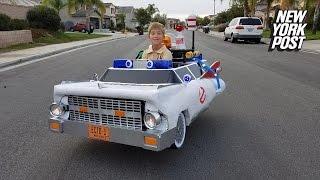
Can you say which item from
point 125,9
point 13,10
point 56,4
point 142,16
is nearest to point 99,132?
point 13,10

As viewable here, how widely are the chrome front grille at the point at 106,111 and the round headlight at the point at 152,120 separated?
89mm

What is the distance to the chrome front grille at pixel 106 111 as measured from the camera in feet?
15.6

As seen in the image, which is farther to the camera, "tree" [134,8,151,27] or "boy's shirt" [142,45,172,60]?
"tree" [134,8,151,27]

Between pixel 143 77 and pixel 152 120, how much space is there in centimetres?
117

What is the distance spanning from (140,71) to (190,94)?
0.77 metres

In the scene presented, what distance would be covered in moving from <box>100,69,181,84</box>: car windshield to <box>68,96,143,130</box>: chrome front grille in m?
0.85

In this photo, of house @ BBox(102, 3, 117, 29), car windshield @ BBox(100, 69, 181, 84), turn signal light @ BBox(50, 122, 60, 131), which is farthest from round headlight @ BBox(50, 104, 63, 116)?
house @ BBox(102, 3, 117, 29)

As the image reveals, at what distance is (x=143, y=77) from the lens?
225 inches

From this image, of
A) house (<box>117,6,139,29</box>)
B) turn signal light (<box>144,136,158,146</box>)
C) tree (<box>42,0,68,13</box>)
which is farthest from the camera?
house (<box>117,6,139,29</box>)

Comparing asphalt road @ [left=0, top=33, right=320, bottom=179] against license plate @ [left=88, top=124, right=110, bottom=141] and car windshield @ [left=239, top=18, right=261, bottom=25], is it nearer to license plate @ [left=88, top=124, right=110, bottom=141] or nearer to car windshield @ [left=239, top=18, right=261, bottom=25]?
license plate @ [left=88, top=124, right=110, bottom=141]

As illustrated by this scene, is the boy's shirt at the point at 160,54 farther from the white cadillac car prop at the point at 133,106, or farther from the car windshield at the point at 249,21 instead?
the car windshield at the point at 249,21

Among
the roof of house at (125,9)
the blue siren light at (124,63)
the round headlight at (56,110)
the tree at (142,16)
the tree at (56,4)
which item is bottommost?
the round headlight at (56,110)

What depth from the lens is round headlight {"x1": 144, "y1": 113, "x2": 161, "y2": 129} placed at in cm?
463

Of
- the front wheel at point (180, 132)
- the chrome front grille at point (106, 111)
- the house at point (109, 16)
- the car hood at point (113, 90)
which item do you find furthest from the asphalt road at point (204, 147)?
the house at point (109, 16)
